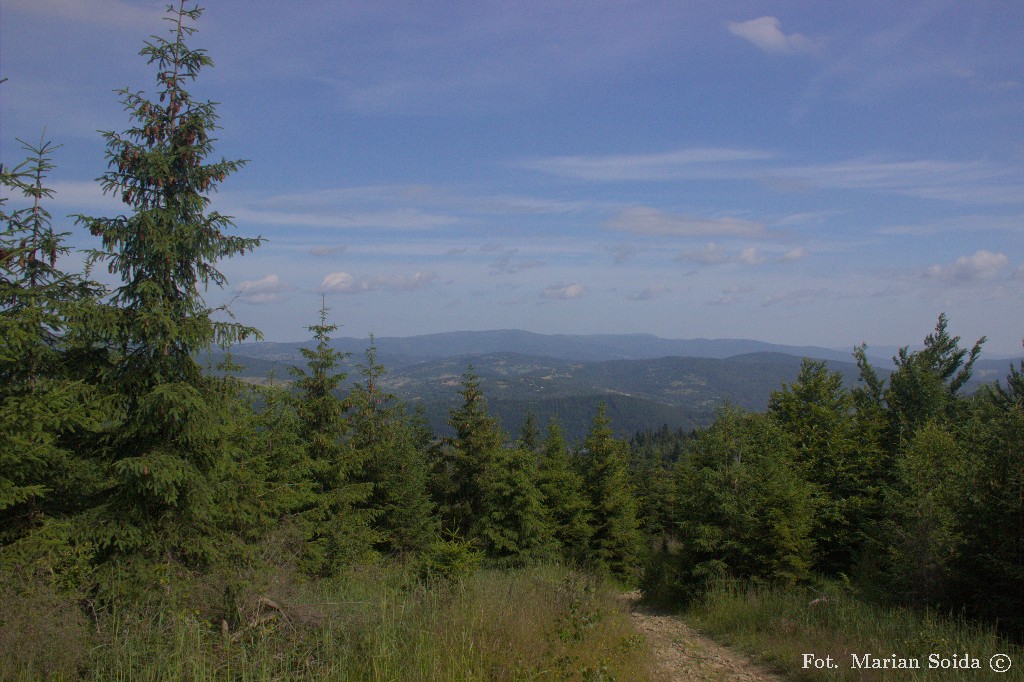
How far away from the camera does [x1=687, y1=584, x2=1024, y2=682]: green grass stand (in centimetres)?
605

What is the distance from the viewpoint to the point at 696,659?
297 inches

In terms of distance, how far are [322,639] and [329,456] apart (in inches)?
522

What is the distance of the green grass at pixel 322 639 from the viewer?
168 inches

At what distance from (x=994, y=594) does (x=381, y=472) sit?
18.6 meters

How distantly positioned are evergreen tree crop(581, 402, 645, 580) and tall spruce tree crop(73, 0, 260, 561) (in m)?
17.5

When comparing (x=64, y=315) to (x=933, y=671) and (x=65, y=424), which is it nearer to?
(x=65, y=424)

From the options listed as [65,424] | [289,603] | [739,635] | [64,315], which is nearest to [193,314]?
[64,315]

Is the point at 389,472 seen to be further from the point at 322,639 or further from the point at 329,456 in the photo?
the point at 322,639

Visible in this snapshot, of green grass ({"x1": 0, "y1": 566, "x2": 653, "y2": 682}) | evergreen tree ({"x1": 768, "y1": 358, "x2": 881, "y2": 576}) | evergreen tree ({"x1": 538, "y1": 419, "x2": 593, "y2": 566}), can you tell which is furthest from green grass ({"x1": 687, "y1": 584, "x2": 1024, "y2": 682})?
evergreen tree ({"x1": 538, "y1": 419, "x2": 593, "y2": 566})

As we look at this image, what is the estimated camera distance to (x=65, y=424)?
7152mm

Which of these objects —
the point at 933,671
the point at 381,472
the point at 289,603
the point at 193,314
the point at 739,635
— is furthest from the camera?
the point at 381,472

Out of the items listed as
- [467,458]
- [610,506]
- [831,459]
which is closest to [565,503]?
[610,506]

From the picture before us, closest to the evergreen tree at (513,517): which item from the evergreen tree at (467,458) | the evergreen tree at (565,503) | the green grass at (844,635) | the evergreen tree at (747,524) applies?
the evergreen tree at (565,503)

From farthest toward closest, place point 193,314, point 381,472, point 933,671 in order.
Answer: point 381,472
point 193,314
point 933,671
